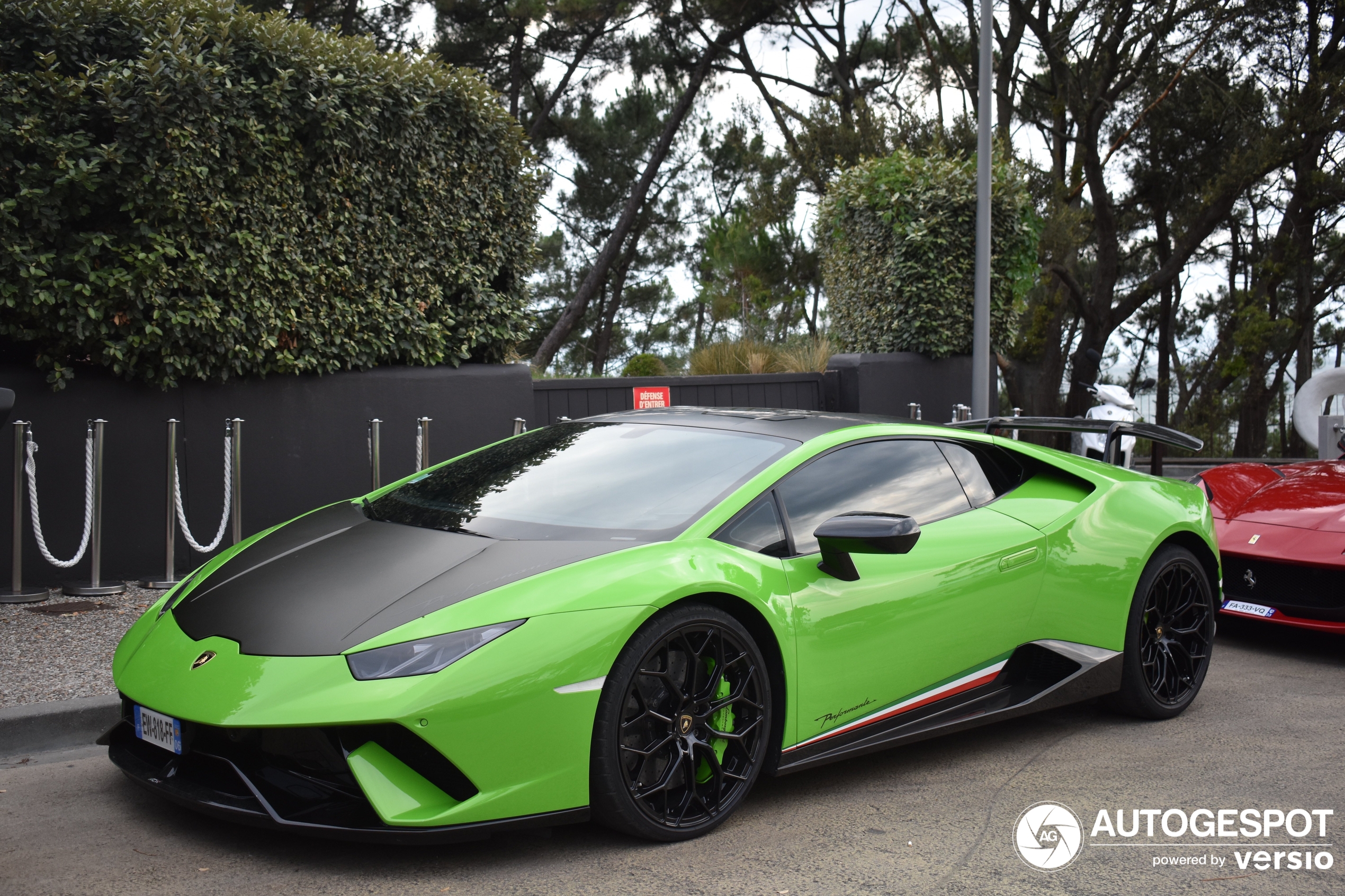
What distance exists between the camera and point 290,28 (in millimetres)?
7586

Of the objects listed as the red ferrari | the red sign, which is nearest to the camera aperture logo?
the red ferrari

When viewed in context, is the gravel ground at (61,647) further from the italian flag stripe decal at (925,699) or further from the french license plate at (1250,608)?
the french license plate at (1250,608)

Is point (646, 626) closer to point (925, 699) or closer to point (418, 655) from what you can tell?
point (418, 655)

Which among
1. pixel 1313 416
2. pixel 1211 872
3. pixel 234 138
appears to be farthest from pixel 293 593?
pixel 1313 416

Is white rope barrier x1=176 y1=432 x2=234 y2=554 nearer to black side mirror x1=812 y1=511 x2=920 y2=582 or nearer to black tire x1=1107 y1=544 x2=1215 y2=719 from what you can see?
black side mirror x1=812 y1=511 x2=920 y2=582

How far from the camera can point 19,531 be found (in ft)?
21.4

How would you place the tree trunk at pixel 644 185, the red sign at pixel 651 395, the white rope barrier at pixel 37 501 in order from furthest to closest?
the tree trunk at pixel 644 185, the red sign at pixel 651 395, the white rope barrier at pixel 37 501

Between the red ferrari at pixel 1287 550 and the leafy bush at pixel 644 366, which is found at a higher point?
the leafy bush at pixel 644 366

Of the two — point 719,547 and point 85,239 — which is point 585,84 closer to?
point 85,239

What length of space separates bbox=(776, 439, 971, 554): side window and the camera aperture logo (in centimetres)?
106

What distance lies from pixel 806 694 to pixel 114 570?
5642 mm

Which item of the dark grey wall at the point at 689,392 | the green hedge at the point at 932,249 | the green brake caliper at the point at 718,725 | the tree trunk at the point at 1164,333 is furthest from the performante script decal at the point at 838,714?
the tree trunk at the point at 1164,333

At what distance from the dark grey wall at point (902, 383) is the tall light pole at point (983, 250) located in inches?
45.2

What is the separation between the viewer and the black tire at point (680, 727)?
304 centimetres
